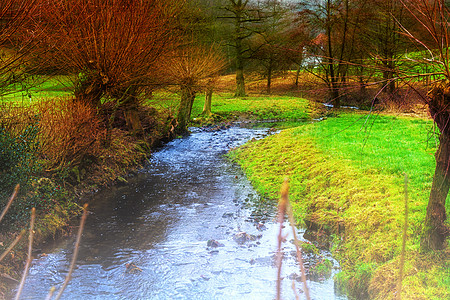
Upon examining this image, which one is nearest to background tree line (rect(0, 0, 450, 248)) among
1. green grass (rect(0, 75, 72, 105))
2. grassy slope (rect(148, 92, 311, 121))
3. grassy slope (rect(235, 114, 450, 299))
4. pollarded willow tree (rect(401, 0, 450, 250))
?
pollarded willow tree (rect(401, 0, 450, 250))

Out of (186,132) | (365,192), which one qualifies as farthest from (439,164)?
(186,132)

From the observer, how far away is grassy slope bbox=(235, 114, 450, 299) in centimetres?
494

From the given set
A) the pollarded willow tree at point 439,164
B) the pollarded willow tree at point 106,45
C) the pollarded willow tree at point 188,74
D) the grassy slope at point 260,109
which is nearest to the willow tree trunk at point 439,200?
the pollarded willow tree at point 439,164

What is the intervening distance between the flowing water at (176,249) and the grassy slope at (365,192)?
619 millimetres

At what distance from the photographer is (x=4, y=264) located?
5895 mm

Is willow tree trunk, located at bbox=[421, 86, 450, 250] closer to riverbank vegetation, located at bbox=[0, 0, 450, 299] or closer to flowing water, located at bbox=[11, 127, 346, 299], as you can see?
riverbank vegetation, located at bbox=[0, 0, 450, 299]

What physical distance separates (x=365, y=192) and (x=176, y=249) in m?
3.87

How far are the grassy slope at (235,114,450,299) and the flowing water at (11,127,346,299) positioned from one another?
62 cm

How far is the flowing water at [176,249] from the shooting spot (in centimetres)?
553

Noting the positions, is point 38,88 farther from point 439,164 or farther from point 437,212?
point 437,212

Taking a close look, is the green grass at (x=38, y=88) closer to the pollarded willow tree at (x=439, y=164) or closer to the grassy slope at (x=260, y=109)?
the pollarded willow tree at (x=439, y=164)

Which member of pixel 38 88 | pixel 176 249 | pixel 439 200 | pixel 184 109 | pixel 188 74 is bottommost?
pixel 176 249

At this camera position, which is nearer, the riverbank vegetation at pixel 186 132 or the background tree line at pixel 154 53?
the background tree line at pixel 154 53

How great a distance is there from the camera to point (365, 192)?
7.43 metres
